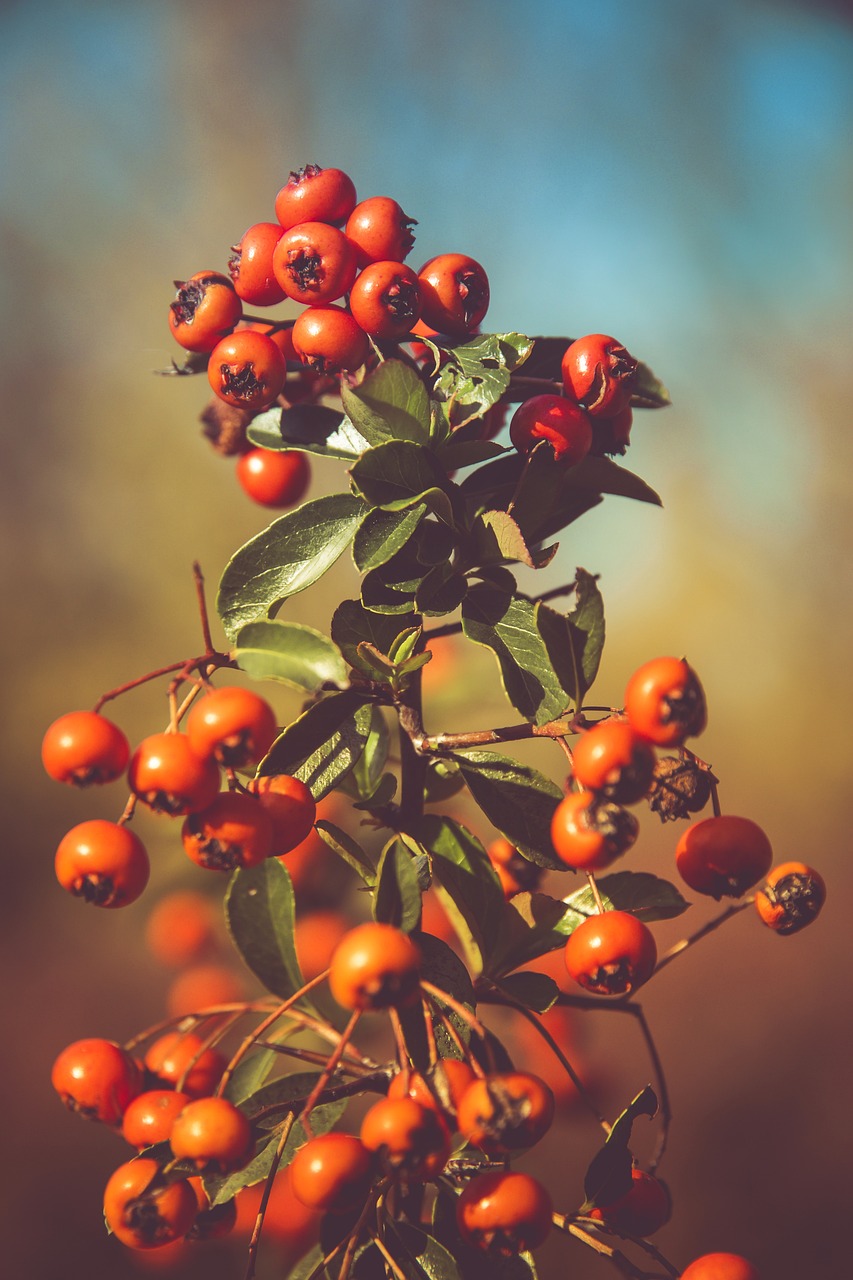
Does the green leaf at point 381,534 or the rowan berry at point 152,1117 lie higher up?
the green leaf at point 381,534

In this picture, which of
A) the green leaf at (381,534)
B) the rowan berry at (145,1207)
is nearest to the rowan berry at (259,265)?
the green leaf at (381,534)

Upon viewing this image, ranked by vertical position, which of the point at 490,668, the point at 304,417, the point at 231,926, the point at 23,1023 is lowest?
the point at 23,1023

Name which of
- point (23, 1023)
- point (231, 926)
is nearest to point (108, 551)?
point (23, 1023)

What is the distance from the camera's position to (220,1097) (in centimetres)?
61

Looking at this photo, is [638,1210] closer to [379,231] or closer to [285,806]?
[285,806]

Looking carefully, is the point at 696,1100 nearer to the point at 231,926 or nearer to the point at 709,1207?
the point at 709,1207

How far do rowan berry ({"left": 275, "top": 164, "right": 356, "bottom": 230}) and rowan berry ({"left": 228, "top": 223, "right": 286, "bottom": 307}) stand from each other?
20mm

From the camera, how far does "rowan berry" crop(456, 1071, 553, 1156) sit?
547 mm

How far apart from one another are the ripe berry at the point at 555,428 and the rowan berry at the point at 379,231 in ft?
0.60

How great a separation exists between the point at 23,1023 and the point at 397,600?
10.2 ft

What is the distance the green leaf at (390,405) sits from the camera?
2.23 ft

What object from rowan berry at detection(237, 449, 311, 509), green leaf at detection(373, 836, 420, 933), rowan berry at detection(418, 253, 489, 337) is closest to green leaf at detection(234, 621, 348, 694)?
green leaf at detection(373, 836, 420, 933)

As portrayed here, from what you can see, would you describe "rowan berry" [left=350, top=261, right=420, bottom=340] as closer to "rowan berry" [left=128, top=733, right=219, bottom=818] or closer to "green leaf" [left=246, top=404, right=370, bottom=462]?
"green leaf" [left=246, top=404, right=370, bottom=462]

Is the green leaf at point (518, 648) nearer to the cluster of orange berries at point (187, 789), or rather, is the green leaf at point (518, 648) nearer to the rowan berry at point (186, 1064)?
the cluster of orange berries at point (187, 789)
